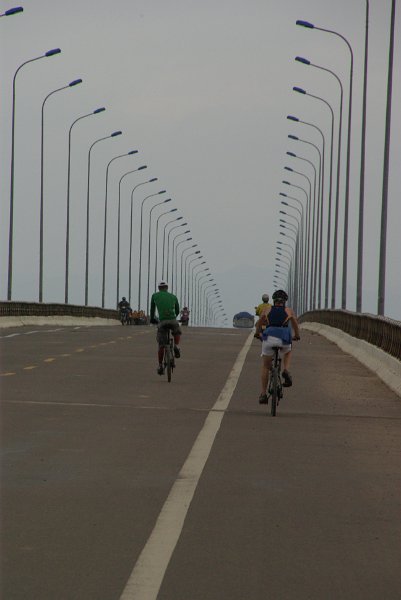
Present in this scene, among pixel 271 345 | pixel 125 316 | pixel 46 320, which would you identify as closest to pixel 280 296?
pixel 271 345

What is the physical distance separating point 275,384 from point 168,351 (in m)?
6.84

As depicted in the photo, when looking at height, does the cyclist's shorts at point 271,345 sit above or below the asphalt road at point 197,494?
above

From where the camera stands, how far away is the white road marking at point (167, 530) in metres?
7.64

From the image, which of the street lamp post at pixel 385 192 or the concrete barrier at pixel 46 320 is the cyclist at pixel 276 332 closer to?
the street lamp post at pixel 385 192

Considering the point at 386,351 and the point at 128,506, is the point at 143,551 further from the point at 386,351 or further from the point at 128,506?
A: the point at 386,351

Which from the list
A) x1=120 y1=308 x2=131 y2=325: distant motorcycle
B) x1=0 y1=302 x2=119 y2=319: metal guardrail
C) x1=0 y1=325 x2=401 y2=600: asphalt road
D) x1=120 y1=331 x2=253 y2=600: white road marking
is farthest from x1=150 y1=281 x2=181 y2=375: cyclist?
x1=120 y1=308 x2=131 y2=325: distant motorcycle

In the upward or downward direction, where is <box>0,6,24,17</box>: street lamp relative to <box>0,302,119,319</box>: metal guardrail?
upward

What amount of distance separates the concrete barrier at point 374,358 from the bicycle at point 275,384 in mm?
4224

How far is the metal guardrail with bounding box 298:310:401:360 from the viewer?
2769cm

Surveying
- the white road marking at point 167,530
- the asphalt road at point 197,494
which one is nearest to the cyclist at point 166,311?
the asphalt road at point 197,494

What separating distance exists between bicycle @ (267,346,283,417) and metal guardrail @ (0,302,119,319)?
3841 cm

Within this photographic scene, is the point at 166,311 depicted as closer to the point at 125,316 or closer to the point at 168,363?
the point at 168,363

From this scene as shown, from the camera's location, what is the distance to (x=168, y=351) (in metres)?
26.1

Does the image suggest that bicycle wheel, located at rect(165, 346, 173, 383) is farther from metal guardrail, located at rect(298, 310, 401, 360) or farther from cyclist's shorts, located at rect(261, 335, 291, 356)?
cyclist's shorts, located at rect(261, 335, 291, 356)
